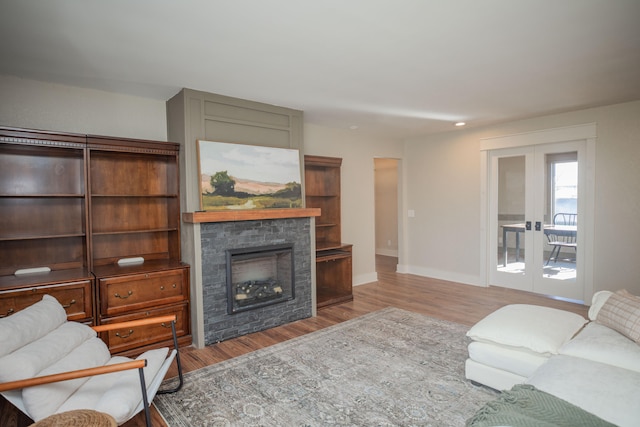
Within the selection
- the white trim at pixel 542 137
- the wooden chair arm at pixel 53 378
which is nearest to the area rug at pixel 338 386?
the wooden chair arm at pixel 53 378

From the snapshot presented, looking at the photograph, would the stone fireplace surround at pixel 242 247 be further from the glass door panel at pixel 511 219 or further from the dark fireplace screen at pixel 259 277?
the glass door panel at pixel 511 219

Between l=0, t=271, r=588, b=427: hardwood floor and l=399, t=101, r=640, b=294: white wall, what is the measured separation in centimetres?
48

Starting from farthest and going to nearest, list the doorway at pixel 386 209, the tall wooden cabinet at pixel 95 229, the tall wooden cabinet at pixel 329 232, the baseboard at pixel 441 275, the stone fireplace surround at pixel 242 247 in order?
the doorway at pixel 386 209 → the baseboard at pixel 441 275 → the tall wooden cabinet at pixel 329 232 → the stone fireplace surround at pixel 242 247 → the tall wooden cabinet at pixel 95 229

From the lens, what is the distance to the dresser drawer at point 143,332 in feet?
10.1

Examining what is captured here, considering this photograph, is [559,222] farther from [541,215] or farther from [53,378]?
[53,378]

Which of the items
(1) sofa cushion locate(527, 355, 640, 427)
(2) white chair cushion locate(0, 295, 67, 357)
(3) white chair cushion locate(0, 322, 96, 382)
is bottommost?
(1) sofa cushion locate(527, 355, 640, 427)

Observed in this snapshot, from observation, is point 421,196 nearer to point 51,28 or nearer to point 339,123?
point 339,123

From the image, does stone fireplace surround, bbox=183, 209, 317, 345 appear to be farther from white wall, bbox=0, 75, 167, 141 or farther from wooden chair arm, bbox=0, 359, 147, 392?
wooden chair arm, bbox=0, 359, 147, 392

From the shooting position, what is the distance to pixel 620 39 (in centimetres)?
251

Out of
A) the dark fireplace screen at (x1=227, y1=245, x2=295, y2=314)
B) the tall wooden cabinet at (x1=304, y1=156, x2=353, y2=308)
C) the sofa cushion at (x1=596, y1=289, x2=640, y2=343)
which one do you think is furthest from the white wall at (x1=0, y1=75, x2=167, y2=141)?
the sofa cushion at (x1=596, y1=289, x2=640, y2=343)

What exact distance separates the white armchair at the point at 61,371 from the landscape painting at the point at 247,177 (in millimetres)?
1585

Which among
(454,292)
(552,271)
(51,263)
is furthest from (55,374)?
(552,271)

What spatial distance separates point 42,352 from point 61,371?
0.14 meters

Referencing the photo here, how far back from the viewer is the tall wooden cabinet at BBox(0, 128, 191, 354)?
2.96 m
